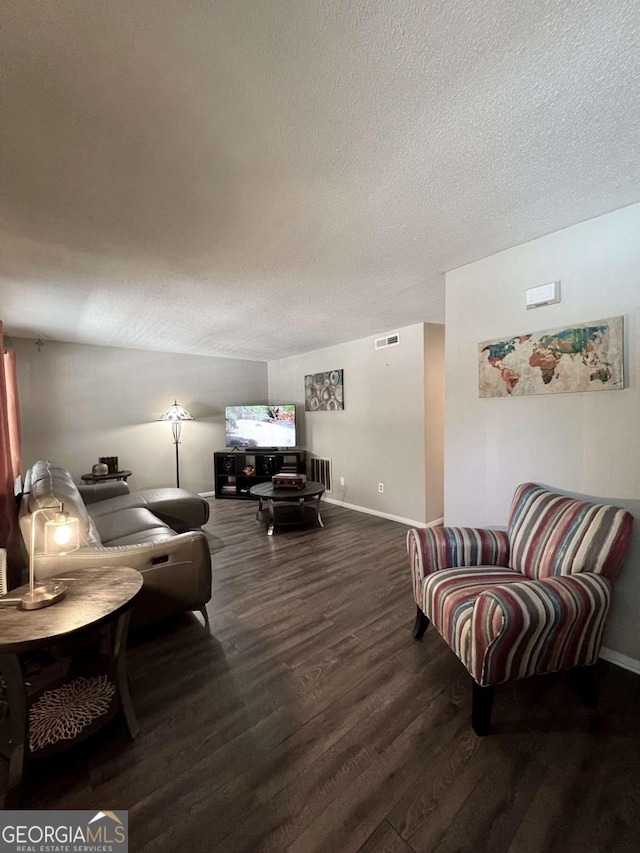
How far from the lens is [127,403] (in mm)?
4621

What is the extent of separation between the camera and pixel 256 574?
8.71ft

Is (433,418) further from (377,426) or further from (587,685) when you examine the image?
(587,685)

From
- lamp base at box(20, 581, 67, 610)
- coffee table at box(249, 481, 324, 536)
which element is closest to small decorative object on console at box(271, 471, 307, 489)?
coffee table at box(249, 481, 324, 536)

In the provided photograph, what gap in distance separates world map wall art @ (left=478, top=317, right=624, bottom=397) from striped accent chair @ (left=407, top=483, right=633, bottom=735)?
615mm

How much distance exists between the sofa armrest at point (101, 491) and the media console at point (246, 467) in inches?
62.3

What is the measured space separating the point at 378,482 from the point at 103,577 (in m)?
3.25

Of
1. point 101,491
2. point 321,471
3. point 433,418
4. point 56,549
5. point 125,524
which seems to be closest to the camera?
point 56,549

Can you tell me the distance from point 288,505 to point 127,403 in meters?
2.76

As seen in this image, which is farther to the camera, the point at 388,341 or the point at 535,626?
the point at 388,341

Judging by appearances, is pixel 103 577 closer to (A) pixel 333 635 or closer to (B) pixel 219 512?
(A) pixel 333 635
